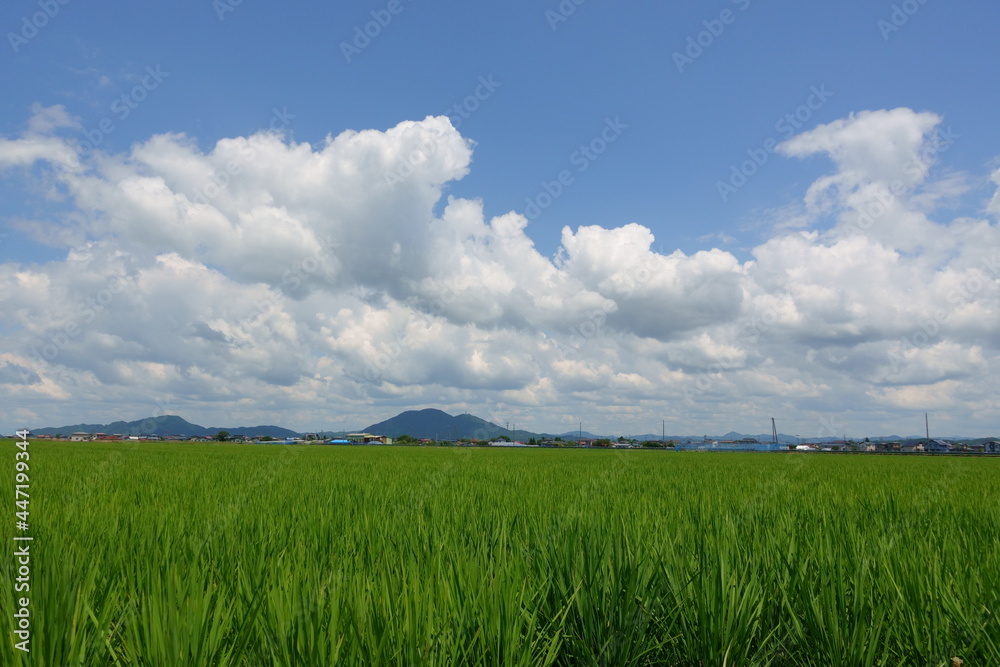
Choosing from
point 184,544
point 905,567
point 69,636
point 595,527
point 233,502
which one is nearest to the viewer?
point 69,636

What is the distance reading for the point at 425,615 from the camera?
213 centimetres

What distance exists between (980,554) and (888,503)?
4.00 meters

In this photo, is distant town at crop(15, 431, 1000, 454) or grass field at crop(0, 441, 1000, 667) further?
distant town at crop(15, 431, 1000, 454)

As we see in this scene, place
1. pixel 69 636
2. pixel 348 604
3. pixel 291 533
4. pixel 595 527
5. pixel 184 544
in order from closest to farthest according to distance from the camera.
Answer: pixel 69 636 < pixel 348 604 < pixel 595 527 < pixel 184 544 < pixel 291 533

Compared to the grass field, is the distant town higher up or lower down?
lower down

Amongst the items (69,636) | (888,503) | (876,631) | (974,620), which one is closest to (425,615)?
(69,636)

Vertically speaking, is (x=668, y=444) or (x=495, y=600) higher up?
(x=495, y=600)

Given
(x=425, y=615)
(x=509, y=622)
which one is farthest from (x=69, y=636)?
(x=509, y=622)

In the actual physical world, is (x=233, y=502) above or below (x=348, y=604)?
below

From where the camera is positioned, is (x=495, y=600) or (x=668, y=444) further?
(x=668, y=444)

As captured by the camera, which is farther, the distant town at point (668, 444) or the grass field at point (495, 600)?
the distant town at point (668, 444)

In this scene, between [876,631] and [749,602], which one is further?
[749,602]

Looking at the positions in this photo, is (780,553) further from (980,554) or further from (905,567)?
(980,554)

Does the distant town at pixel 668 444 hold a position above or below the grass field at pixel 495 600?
below
